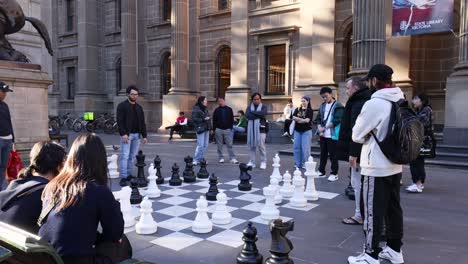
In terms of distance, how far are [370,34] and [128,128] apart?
8567mm

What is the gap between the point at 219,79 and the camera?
20.5 m

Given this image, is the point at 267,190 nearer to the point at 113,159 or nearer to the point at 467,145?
the point at 113,159

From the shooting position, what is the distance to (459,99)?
10477 mm

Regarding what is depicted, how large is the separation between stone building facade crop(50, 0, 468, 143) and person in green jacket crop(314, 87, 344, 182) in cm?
471

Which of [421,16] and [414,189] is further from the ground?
[421,16]

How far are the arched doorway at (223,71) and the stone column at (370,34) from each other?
357 inches

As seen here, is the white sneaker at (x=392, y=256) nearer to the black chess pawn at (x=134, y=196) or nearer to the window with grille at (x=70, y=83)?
the black chess pawn at (x=134, y=196)

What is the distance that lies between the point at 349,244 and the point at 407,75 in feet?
34.6

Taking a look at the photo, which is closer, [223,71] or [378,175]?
[378,175]

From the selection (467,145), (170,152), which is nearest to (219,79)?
(170,152)

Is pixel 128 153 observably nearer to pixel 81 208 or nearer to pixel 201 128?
pixel 201 128

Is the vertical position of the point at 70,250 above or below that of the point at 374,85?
below

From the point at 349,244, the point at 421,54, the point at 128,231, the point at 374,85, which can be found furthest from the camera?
the point at 421,54

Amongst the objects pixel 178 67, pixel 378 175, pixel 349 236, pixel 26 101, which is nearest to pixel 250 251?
pixel 378 175
